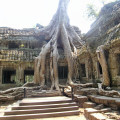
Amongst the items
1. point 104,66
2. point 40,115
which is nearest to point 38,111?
point 40,115

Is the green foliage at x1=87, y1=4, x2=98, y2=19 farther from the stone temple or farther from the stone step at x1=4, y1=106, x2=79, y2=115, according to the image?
the stone step at x1=4, y1=106, x2=79, y2=115

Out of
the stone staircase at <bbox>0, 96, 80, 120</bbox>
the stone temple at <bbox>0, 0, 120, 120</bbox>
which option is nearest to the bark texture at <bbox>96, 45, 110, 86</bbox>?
the stone temple at <bbox>0, 0, 120, 120</bbox>

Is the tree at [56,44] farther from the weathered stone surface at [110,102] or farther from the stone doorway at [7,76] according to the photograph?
the stone doorway at [7,76]

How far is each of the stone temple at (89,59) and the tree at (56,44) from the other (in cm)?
53

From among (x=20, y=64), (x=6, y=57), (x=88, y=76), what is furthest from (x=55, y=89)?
(x=6, y=57)

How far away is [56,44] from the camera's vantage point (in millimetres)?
11750

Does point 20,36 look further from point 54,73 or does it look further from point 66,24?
point 54,73

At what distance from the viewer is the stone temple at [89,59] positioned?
266 inches

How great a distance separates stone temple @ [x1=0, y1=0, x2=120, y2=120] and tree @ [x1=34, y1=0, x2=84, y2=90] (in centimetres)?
53

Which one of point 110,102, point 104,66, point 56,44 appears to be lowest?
point 110,102

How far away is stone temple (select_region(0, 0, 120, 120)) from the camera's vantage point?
6.75m

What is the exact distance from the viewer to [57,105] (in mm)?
5441

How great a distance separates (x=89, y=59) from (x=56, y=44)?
353 centimetres

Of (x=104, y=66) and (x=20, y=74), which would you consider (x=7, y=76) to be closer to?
(x=20, y=74)
